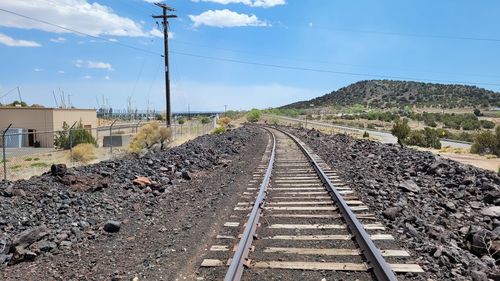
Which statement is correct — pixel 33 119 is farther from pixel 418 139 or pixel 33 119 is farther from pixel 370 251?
pixel 370 251

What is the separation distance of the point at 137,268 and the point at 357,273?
291 centimetres

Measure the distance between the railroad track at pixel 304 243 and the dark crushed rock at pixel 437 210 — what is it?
1.23 feet

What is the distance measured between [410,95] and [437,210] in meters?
161

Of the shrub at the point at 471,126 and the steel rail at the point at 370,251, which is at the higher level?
the steel rail at the point at 370,251

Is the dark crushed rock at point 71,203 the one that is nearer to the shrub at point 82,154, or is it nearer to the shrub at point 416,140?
the shrub at point 82,154

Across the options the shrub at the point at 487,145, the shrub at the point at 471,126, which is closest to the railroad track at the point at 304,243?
the shrub at the point at 487,145

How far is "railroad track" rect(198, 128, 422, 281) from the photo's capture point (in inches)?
227

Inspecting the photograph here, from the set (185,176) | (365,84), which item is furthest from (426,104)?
(185,176)

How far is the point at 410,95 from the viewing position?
160625 millimetres

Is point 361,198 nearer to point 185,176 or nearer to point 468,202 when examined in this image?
point 468,202

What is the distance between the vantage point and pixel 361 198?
10188 millimetres

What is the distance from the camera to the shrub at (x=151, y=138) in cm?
3142

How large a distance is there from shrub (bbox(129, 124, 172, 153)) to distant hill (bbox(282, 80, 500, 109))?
115685 millimetres

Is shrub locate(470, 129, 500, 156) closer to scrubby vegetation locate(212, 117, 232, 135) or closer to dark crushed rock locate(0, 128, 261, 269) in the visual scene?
scrubby vegetation locate(212, 117, 232, 135)
